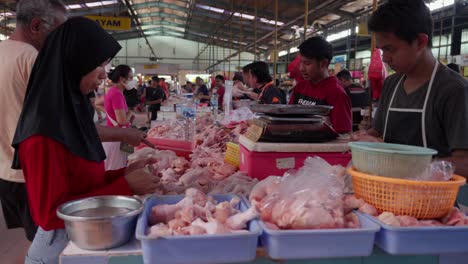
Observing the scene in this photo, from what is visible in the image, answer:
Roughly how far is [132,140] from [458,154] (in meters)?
2.12

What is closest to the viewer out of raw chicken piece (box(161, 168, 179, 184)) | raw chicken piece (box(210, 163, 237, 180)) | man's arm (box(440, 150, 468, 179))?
man's arm (box(440, 150, 468, 179))

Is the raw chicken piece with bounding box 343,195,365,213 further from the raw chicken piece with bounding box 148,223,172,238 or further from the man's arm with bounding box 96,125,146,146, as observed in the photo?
the man's arm with bounding box 96,125,146,146

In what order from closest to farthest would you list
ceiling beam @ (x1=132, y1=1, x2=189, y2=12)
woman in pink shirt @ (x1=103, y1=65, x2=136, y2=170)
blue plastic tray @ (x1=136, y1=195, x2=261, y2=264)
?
blue plastic tray @ (x1=136, y1=195, x2=261, y2=264)
woman in pink shirt @ (x1=103, y1=65, x2=136, y2=170)
ceiling beam @ (x1=132, y1=1, x2=189, y2=12)

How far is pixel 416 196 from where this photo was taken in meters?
1.50

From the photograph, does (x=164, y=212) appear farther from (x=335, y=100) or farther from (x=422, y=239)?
(x=335, y=100)

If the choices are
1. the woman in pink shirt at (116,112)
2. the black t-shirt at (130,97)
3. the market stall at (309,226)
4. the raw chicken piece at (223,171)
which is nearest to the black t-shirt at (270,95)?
the woman in pink shirt at (116,112)

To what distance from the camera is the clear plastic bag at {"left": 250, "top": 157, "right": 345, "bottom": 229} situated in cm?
143

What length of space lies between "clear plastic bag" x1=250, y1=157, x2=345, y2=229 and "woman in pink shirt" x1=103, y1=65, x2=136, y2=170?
12.3ft

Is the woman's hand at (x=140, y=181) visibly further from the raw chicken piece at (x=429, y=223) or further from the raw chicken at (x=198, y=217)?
the raw chicken piece at (x=429, y=223)

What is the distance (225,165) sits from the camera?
290 cm

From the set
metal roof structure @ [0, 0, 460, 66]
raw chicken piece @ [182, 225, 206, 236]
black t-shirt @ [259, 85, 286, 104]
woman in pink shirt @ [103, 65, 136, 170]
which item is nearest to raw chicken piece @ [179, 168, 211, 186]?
raw chicken piece @ [182, 225, 206, 236]

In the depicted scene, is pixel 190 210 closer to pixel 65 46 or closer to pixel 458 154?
pixel 65 46

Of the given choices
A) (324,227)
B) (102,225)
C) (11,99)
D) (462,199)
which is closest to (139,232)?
(102,225)

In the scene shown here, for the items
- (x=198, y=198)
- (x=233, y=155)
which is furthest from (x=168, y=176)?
(x=198, y=198)
